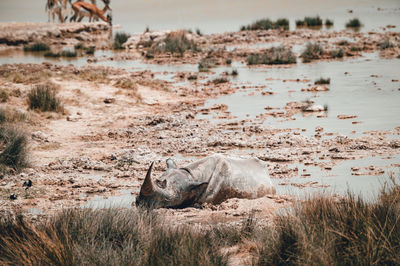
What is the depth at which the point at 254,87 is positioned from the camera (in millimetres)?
18938

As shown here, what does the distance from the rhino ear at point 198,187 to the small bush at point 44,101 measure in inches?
342

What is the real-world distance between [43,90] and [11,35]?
30322 mm

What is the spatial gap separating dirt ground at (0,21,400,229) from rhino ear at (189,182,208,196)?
241 mm

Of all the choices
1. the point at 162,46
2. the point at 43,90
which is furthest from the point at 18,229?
the point at 162,46

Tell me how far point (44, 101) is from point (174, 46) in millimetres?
17808

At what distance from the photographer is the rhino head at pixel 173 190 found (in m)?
7.04

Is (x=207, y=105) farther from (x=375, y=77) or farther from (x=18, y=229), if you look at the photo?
(x=18, y=229)

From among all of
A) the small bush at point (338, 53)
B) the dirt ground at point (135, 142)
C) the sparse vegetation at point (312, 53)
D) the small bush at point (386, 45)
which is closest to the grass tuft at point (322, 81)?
the dirt ground at point (135, 142)

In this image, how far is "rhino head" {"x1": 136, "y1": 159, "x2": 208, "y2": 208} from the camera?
7041 mm

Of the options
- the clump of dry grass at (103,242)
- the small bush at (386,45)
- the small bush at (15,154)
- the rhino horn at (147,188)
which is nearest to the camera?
the clump of dry grass at (103,242)

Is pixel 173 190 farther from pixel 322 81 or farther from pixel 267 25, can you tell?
pixel 267 25

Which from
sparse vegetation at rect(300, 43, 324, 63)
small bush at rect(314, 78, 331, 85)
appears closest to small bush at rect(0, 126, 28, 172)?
small bush at rect(314, 78, 331, 85)

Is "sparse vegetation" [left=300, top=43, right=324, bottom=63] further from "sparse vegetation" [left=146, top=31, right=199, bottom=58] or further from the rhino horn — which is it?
the rhino horn

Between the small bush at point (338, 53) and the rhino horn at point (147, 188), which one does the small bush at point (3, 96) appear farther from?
the small bush at point (338, 53)
